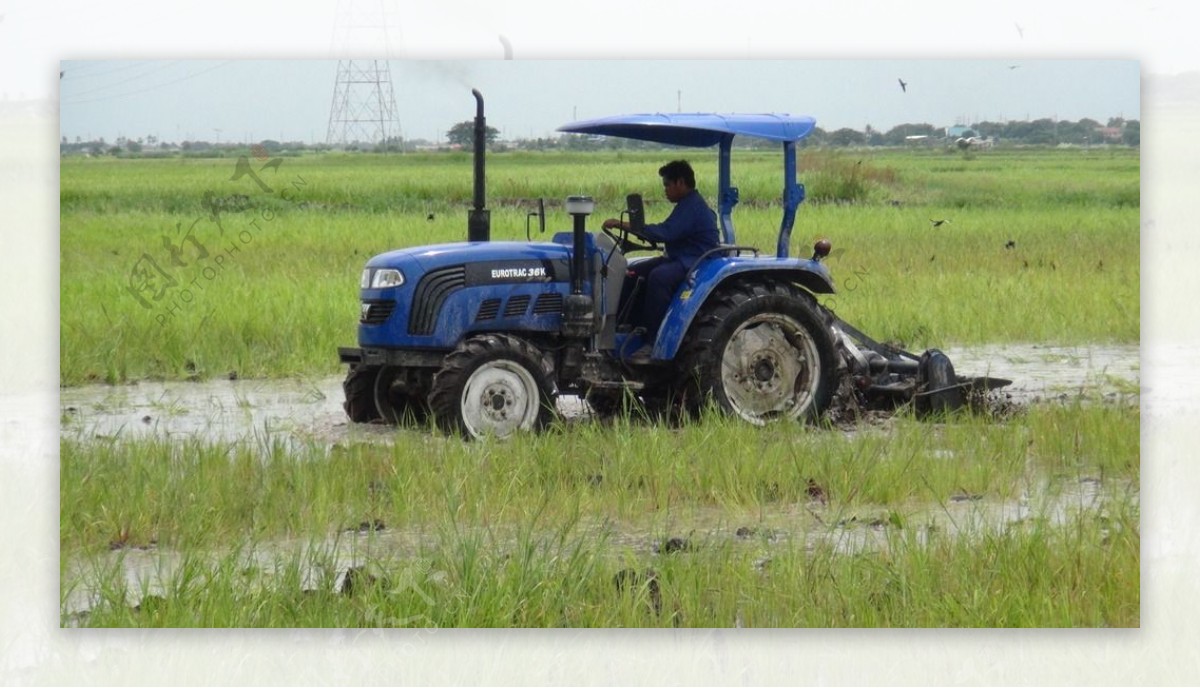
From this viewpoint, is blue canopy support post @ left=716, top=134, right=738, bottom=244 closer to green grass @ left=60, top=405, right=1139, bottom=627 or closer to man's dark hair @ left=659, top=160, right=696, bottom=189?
man's dark hair @ left=659, top=160, right=696, bottom=189

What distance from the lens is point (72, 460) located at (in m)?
6.43

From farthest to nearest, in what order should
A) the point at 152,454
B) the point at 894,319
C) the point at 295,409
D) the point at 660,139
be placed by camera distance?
the point at 894,319 < the point at 295,409 < the point at 660,139 < the point at 152,454

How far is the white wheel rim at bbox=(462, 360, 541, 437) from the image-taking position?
7305 mm

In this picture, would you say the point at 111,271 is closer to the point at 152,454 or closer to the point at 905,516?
the point at 152,454

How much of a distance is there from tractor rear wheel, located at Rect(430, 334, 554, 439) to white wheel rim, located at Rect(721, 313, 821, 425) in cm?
83

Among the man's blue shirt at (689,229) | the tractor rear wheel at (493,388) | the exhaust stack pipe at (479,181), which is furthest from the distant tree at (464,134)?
the tractor rear wheel at (493,388)

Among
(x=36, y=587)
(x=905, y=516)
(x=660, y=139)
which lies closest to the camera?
(x=36, y=587)

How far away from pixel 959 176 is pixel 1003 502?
817 cm

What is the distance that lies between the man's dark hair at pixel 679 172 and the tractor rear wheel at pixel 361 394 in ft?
5.09

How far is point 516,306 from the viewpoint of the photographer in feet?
24.9

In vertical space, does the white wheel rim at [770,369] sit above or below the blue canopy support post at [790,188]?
below

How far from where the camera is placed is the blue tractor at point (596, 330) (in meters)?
7.36

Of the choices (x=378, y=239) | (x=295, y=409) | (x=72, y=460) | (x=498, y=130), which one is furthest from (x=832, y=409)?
(x=378, y=239)

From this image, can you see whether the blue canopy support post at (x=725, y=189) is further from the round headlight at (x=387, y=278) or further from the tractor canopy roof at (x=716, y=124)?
the round headlight at (x=387, y=278)
